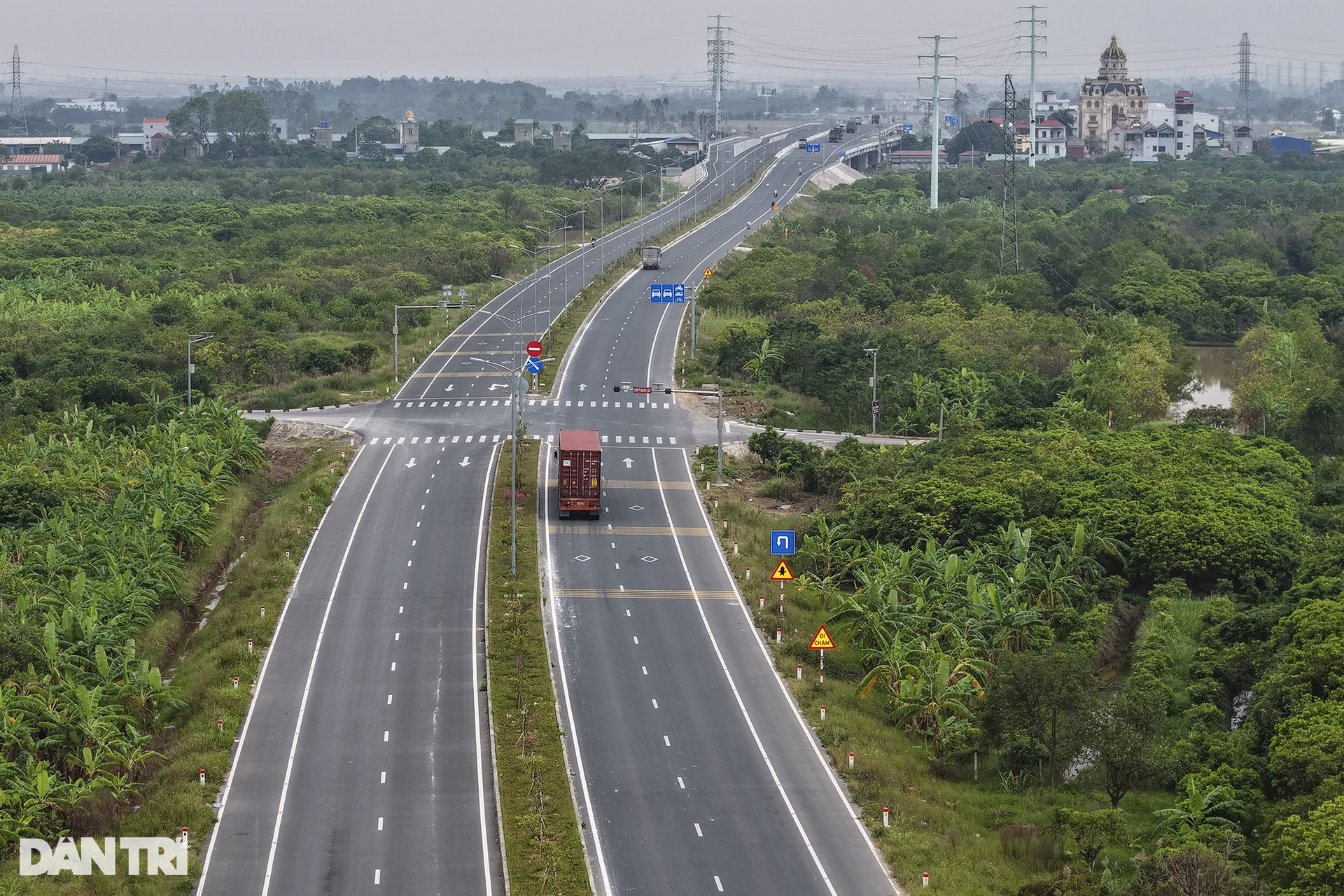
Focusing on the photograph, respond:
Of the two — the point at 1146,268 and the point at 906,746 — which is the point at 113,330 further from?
the point at 1146,268

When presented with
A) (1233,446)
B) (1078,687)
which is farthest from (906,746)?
(1233,446)

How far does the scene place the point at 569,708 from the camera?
62.4 metres

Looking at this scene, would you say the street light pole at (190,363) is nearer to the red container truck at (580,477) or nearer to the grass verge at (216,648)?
the grass verge at (216,648)

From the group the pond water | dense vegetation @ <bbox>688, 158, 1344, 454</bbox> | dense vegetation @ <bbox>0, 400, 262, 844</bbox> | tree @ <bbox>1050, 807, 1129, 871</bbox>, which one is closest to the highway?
dense vegetation @ <bbox>0, 400, 262, 844</bbox>

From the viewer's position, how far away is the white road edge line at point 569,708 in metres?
49.8

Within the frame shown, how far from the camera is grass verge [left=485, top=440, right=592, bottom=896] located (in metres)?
48.6

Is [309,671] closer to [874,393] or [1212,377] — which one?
[874,393]

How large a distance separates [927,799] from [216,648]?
103 ft

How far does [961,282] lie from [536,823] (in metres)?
108

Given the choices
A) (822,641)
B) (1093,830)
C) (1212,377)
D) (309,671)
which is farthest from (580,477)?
(1212,377)

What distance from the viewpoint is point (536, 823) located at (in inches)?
2013

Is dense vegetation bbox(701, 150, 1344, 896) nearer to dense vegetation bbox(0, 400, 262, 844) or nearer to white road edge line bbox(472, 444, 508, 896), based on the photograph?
white road edge line bbox(472, 444, 508, 896)

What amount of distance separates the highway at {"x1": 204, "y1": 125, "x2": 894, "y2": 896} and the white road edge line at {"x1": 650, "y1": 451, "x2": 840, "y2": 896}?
0.11 m

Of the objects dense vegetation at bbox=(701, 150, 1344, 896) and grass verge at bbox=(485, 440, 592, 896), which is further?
dense vegetation at bbox=(701, 150, 1344, 896)
